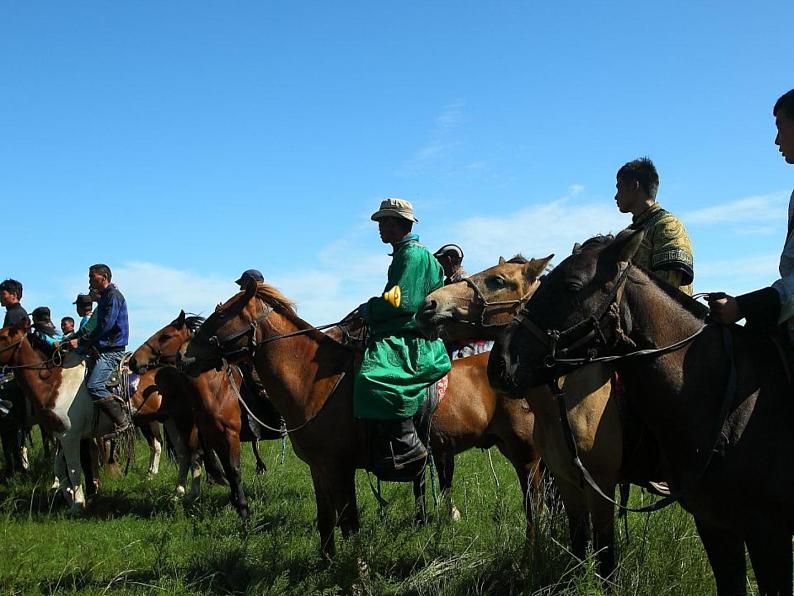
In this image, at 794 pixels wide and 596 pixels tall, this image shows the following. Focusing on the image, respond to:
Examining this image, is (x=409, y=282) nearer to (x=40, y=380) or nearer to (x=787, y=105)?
(x=787, y=105)

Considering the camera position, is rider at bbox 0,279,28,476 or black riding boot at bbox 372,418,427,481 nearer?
black riding boot at bbox 372,418,427,481

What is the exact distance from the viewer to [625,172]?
504 cm

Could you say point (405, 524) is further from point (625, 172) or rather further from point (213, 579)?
point (625, 172)

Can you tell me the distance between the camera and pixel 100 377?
9.88 m

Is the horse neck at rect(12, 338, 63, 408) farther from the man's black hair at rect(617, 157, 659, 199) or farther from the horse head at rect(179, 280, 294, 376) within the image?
the man's black hair at rect(617, 157, 659, 199)

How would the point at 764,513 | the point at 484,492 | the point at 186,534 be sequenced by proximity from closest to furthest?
1. the point at 764,513
2. the point at 186,534
3. the point at 484,492

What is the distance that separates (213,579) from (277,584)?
38.6 inches

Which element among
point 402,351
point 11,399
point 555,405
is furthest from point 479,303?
point 11,399

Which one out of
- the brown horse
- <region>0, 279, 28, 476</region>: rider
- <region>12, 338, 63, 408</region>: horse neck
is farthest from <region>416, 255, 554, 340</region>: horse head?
<region>0, 279, 28, 476</region>: rider

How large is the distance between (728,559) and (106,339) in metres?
8.75

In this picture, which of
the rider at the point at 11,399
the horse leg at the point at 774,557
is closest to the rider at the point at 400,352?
the horse leg at the point at 774,557

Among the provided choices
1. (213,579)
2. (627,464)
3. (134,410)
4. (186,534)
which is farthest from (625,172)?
(134,410)

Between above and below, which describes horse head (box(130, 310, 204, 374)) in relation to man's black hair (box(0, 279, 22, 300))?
below

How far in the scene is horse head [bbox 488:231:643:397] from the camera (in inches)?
123
